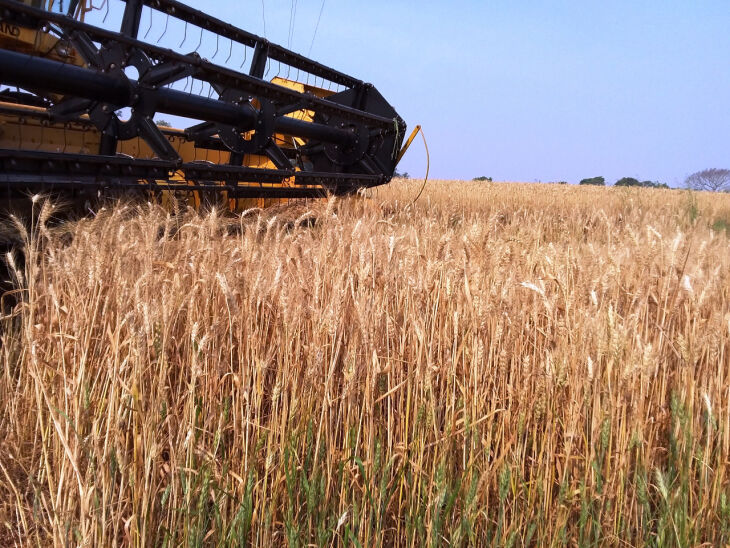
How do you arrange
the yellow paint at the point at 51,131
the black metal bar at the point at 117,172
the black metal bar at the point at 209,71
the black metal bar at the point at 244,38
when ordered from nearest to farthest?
the black metal bar at the point at 117,172 < the black metal bar at the point at 209,71 < the yellow paint at the point at 51,131 < the black metal bar at the point at 244,38

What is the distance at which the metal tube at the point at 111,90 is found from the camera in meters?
3.43

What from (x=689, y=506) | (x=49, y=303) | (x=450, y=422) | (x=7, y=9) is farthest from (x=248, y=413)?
(x=7, y=9)

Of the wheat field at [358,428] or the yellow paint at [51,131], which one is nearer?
the wheat field at [358,428]

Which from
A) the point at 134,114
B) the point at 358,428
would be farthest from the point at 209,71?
the point at 358,428

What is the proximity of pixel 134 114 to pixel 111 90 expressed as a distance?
260mm

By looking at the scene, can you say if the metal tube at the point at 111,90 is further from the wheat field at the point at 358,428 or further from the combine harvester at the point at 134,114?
the wheat field at the point at 358,428

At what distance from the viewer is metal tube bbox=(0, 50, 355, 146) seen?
11.3 ft

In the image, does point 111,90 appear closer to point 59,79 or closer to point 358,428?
point 59,79

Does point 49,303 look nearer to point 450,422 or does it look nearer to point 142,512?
point 142,512

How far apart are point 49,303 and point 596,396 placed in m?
1.87

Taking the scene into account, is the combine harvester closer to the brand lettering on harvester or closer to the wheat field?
the brand lettering on harvester

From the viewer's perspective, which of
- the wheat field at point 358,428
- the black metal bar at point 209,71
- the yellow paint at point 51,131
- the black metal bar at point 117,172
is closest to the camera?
the wheat field at point 358,428

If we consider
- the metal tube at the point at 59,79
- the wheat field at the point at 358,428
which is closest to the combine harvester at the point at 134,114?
the metal tube at the point at 59,79

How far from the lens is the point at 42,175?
3.49m
